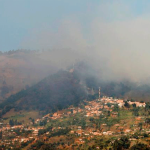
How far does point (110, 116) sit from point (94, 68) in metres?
80.9

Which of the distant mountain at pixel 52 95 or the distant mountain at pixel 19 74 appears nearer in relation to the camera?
the distant mountain at pixel 52 95

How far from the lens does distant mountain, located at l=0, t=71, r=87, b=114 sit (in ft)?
422

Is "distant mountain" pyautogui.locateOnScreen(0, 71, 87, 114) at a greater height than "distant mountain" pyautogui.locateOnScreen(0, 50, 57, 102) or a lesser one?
lesser

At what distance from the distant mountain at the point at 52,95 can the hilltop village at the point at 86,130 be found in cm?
1910

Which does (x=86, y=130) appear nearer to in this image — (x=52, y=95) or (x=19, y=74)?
(x=52, y=95)

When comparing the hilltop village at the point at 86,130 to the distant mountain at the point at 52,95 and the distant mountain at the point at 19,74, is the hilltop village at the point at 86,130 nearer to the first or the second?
the distant mountain at the point at 52,95

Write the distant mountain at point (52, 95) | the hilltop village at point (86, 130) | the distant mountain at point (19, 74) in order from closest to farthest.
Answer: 1. the hilltop village at point (86, 130)
2. the distant mountain at point (52, 95)
3. the distant mountain at point (19, 74)

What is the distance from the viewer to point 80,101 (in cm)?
12488

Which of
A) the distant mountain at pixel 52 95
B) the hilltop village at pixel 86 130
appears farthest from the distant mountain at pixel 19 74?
the hilltop village at pixel 86 130

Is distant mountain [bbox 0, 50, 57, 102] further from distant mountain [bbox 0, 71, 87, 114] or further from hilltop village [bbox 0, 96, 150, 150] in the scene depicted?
hilltop village [bbox 0, 96, 150, 150]

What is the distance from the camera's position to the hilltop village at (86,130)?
214 ft

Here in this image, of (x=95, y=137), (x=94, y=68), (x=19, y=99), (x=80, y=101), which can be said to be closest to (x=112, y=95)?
(x=80, y=101)

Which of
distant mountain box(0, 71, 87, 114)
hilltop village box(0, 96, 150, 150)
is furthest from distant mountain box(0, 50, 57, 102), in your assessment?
hilltop village box(0, 96, 150, 150)

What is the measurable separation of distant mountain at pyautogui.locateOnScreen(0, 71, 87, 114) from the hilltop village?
1910cm
